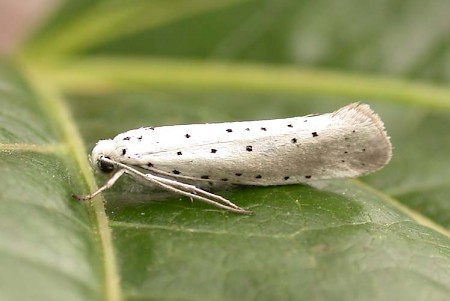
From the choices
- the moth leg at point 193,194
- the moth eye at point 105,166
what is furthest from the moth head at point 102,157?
the moth leg at point 193,194

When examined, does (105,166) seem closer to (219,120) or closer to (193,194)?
(193,194)

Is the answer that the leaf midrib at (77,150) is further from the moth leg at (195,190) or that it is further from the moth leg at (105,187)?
the moth leg at (195,190)

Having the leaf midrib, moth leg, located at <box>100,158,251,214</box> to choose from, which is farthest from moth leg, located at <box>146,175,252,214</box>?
the leaf midrib

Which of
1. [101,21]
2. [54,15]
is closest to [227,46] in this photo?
[101,21]

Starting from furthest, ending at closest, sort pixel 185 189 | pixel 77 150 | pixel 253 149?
pixel 77 150 → pixel 253 149 → pixel 185 189

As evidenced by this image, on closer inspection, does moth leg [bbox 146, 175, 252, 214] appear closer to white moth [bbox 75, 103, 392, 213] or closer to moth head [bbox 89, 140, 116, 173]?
white moth [bbox 75, 103, 392, 213]

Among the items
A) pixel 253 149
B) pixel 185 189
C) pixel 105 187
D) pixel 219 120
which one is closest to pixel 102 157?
pixel 105 187

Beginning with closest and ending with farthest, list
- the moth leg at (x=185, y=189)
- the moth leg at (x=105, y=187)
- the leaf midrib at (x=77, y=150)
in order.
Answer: the leaf midrib at (x=77, y=150), the moth leg at (x=105, y=187), the moth leg at (x=185, y=189)
